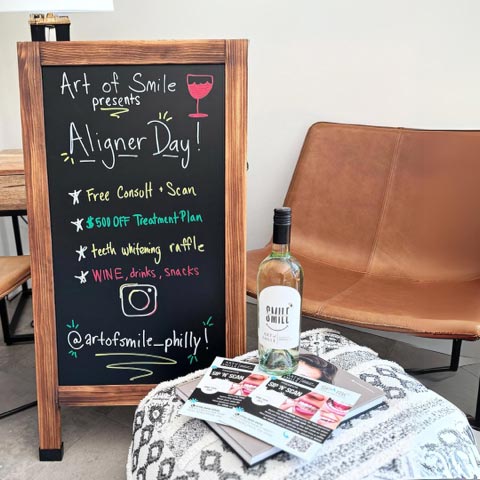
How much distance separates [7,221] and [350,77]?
5.89 feet

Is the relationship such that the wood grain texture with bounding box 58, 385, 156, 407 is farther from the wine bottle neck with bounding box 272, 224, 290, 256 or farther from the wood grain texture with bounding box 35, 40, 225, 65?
the wood grain texture with bounding box 35, 40, 225, 65

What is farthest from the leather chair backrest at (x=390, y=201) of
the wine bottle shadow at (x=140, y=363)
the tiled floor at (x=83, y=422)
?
the wine bottle shadow at (x=140, y=363)

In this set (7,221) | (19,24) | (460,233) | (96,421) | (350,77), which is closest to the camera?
(96,421)

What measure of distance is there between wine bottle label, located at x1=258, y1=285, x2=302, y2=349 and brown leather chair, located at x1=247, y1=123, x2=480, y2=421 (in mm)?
494

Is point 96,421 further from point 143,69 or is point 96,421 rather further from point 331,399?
point 143,69

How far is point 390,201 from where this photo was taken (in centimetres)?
200

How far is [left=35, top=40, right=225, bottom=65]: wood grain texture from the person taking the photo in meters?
1.36

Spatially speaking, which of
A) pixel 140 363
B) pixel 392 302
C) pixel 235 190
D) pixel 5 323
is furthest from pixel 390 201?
pixel 5 323

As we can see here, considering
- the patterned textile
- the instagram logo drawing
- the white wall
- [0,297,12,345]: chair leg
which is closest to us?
the patterned textile

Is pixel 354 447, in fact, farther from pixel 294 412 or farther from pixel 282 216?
pixel 282 216

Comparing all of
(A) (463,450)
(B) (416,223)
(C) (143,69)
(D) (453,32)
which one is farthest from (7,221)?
(A) (463,450)

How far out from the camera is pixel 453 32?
1956 millimetres

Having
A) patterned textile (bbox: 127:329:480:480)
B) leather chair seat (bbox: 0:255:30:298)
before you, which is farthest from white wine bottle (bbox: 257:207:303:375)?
leather chair seat (bbox: 0:255:30:298)

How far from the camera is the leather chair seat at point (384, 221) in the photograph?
1.76m
